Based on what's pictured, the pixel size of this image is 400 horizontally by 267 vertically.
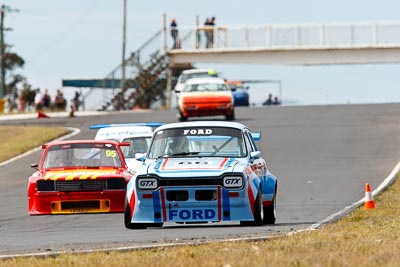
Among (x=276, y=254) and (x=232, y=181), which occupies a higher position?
(x=232, y=181)

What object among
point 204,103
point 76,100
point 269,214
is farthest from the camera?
point 76,100

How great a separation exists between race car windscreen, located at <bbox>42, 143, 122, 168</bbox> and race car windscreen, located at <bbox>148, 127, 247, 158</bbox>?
449cm

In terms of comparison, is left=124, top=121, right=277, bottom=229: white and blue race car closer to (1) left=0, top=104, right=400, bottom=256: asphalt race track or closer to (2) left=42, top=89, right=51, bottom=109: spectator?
(1) left=0, top=104, right=400, bottom=256: asphalt race track

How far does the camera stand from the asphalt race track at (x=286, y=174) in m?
17.5

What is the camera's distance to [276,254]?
522 inches

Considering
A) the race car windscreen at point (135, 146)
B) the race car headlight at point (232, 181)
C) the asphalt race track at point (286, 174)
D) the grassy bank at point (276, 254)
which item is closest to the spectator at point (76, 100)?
the asphalt race track at point (286, 174)

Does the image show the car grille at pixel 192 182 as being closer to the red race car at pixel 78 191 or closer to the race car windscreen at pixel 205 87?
the red race car at pixel 78 191

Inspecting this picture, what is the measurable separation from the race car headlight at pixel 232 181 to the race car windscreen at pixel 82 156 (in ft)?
20.0

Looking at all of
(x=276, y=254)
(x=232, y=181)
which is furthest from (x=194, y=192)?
(x=276, y=254)

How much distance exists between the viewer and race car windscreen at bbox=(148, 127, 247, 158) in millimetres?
19406

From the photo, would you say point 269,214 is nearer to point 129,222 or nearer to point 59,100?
point 129,222

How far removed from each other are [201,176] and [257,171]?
146 cm

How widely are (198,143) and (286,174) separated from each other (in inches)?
556

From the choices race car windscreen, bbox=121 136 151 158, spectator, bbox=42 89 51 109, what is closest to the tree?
spectator, bbox=42 89 51 109
